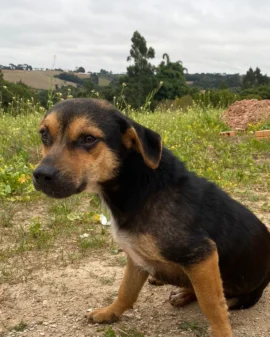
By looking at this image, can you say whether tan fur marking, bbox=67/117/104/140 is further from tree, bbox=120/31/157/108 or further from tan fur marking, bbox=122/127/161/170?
tree, bbox=120/31/157/108

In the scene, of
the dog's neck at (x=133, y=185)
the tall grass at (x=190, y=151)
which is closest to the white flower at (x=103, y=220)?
the tall grass at (x=190, y=151)

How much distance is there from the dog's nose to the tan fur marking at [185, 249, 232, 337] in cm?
99

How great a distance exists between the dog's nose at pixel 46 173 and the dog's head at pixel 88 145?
2 centimetres

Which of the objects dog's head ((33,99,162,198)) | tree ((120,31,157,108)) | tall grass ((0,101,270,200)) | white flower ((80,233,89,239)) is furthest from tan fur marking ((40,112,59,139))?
tree ((120,31,157,108))

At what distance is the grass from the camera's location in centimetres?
439

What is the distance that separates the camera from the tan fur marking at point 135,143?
274 centimetres

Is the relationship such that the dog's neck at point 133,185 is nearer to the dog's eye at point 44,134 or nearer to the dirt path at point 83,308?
the dog's eye at point 44,134

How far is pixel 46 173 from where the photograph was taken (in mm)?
2566

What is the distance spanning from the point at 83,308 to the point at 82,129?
1.54 m

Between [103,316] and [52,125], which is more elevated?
[52,125]

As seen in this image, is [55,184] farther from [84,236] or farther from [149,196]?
[84,236]

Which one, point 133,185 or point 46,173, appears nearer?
point 46,173

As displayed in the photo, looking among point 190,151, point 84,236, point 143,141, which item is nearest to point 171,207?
point 143,141

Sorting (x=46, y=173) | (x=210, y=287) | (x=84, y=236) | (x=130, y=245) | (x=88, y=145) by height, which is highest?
(x=88, y=145)
